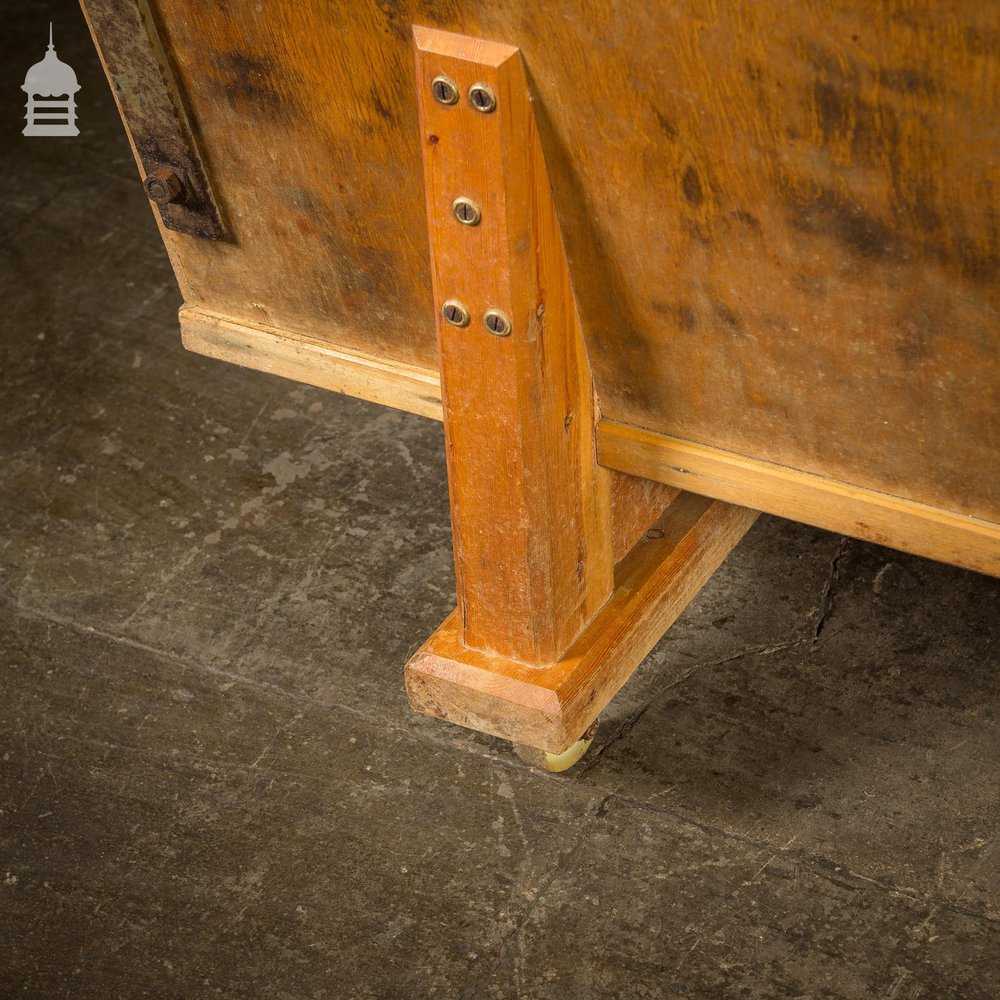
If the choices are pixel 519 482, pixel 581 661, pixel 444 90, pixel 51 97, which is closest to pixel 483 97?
pixel 444 90

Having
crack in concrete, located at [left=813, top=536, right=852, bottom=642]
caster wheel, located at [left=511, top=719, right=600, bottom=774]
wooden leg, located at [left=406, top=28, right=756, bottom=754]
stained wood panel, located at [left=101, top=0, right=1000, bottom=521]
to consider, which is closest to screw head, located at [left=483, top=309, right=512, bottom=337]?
wooden leg, located at [left=406, top=28, right=756, bottom=754]

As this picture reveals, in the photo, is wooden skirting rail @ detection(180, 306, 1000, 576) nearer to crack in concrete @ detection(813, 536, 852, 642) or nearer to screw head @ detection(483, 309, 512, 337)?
screw head @ detection(483, 309, 512, 337)

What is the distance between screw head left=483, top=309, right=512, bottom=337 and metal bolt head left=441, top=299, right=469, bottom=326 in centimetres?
3

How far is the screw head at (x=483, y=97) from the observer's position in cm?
135

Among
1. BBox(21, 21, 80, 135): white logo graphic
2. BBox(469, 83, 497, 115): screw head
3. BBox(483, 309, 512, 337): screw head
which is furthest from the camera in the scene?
BBox(21, 21, 80, 135): white logo graphic

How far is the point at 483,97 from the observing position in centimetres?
136

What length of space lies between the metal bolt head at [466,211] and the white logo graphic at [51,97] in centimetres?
237

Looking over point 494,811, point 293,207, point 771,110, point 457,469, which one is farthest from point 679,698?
point 771,110

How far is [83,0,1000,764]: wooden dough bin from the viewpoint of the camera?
4.06ft

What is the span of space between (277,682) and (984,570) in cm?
103

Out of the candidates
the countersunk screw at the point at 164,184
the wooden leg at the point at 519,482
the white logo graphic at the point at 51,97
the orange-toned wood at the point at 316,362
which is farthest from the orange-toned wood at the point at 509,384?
the white logo graphic at the point at 51,97

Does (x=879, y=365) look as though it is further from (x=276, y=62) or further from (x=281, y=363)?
(x=281, y=363)

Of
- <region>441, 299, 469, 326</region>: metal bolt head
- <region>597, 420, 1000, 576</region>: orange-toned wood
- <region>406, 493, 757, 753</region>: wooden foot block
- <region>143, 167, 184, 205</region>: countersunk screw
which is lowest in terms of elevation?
<region>406, 493, 757, 753</region>: wooden foot block

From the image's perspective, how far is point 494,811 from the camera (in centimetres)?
191
